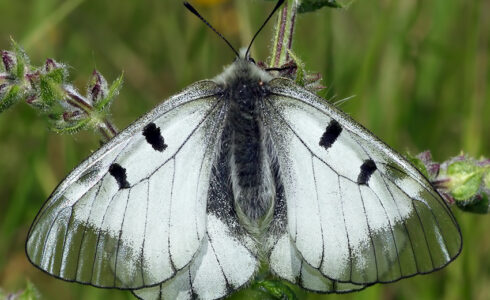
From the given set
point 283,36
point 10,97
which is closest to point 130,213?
point 10,97

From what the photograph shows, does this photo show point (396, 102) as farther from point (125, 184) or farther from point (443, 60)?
point (125, 184)

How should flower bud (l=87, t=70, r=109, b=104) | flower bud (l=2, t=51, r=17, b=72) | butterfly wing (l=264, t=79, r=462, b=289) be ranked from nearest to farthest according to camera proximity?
butterfly wing (l=264, t=79, r=462, b=289)
flower bud (l=2, t=51, r=17, b=72)
flower bud (l=87, t=70, r=109, b=104)

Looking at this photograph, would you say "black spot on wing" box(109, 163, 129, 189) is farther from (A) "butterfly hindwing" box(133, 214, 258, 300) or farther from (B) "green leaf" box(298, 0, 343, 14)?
(B) "green leaf" box(298, 0, 343, 14)

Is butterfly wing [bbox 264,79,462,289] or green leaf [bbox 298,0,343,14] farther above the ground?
green leaf [bbox 298,0,343,14]

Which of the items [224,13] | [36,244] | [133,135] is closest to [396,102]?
[224,13]

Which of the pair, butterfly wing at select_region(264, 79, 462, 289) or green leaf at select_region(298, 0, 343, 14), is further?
green leaf at select_region(298, 0, 343, 14)

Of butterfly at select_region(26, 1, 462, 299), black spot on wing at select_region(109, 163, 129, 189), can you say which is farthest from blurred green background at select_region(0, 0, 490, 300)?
→ black spot on wing at select_region(109, 163, 129, 189)

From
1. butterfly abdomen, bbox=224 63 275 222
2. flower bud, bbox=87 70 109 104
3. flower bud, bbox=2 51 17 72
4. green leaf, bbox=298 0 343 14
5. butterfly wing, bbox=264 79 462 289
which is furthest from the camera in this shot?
green leaf, bbox=298 0 343 14

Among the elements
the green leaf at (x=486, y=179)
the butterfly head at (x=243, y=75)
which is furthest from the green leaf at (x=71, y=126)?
the green leaf at (x=486, y=179)

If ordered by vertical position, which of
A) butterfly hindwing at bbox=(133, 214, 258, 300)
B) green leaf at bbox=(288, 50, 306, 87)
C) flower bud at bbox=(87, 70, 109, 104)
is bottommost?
butterfly hindwing at bbox=(133, 214, 258, 300)
